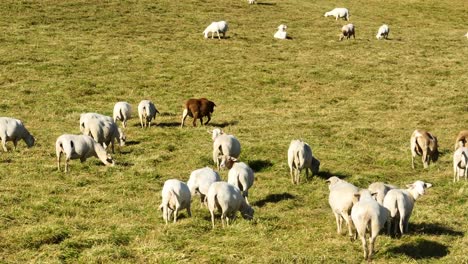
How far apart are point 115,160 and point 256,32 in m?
37.1

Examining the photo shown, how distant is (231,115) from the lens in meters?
32.1

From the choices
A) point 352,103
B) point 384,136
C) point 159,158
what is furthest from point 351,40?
point 159,158

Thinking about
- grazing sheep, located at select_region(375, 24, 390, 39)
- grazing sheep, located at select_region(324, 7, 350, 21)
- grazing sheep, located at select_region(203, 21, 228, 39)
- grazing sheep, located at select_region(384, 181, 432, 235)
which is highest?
grazing sheep, located at select_region(324, 7, 350, 21)

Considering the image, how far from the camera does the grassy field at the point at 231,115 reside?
13352mm

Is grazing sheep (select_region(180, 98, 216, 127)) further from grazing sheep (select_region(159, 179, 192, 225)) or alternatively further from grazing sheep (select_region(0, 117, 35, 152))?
grazing sheep (select_region(159, 179, 192, 225))

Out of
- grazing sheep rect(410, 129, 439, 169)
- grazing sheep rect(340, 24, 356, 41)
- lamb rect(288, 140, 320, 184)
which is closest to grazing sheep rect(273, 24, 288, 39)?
grazing sheep rect(340, 24, 356, 41)

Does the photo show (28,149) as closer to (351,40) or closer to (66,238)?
(66,238)

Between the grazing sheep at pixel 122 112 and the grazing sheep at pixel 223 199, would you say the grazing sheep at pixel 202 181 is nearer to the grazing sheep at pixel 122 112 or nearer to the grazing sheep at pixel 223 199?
the grazing sheep at pixel 223 199

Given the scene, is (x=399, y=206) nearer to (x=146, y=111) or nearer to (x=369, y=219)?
(x=369, y=219)

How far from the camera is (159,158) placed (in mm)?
22344

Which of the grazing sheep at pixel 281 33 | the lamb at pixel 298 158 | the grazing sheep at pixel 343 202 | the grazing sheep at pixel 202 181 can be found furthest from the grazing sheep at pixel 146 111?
the grazing sheep at pixel 281 33

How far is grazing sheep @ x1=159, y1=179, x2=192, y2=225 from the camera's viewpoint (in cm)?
1437

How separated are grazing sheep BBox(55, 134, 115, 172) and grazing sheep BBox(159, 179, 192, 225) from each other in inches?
258

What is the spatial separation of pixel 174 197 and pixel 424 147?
481 inches
